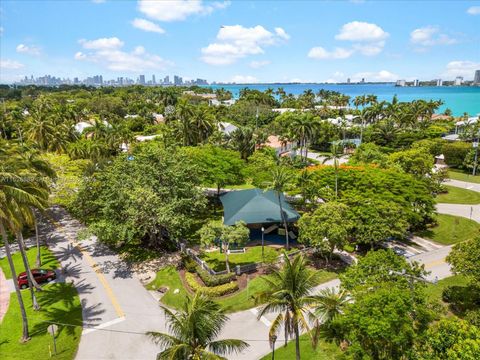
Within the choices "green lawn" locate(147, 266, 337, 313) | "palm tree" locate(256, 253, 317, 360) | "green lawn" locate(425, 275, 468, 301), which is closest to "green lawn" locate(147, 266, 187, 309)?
"green lawn" locate(147, 266, 337, 313)

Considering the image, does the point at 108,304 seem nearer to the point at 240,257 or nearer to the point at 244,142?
the point at 240,257

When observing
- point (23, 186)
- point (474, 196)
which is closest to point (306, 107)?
point (474, 196)

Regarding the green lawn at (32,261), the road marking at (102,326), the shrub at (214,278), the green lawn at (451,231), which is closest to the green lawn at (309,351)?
the shrub at (214,278)

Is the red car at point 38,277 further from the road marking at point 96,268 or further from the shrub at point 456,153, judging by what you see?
the shrub at point 456,153

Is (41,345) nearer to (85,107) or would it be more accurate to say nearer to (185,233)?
(185,233)

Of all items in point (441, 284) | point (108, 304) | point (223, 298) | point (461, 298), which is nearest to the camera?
point (461, 298)

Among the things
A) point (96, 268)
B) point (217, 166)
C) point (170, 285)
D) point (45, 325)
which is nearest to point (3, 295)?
point (45, 325)

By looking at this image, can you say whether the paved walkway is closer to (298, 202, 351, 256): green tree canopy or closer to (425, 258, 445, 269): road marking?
(298, 202, 351, 256): green tree canopy
